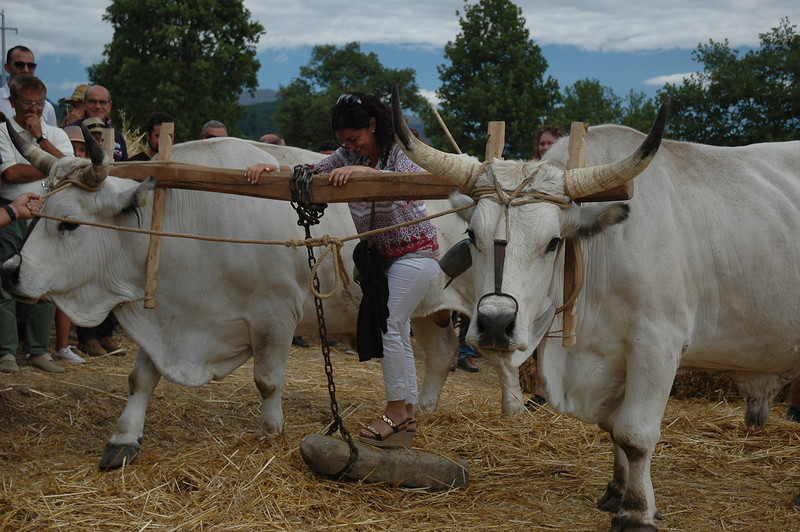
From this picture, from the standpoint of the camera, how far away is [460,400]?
7.29m

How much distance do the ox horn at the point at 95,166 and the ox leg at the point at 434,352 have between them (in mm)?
2733

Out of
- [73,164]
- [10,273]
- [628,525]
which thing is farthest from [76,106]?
[628,525]

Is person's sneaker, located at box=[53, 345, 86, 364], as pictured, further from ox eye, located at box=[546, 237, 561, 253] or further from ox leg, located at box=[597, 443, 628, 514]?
ox eye, located at box=[546, 237, 561, 253]

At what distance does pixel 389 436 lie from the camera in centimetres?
464

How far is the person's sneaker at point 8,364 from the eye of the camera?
6.66 meters

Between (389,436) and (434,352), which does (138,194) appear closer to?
(389,436)

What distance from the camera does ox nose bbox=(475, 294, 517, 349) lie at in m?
3.42

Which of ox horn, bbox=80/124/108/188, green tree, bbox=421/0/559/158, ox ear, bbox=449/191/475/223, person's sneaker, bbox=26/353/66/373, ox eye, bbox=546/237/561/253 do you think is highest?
green tree, bbox=421/0/559/158

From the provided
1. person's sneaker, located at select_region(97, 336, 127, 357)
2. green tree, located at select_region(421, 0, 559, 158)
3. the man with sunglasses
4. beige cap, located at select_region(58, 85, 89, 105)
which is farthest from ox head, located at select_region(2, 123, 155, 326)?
green tree, located at select_region(421, 0, 559, 158)

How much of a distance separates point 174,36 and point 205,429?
106 ft

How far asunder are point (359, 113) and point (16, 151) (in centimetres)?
312

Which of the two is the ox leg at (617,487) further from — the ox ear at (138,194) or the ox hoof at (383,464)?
the ox ear at (138,194)

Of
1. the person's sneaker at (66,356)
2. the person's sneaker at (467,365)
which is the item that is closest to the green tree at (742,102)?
the person's sneaker at (467,365)

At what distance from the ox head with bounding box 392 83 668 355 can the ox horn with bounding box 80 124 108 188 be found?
5.98 feet
